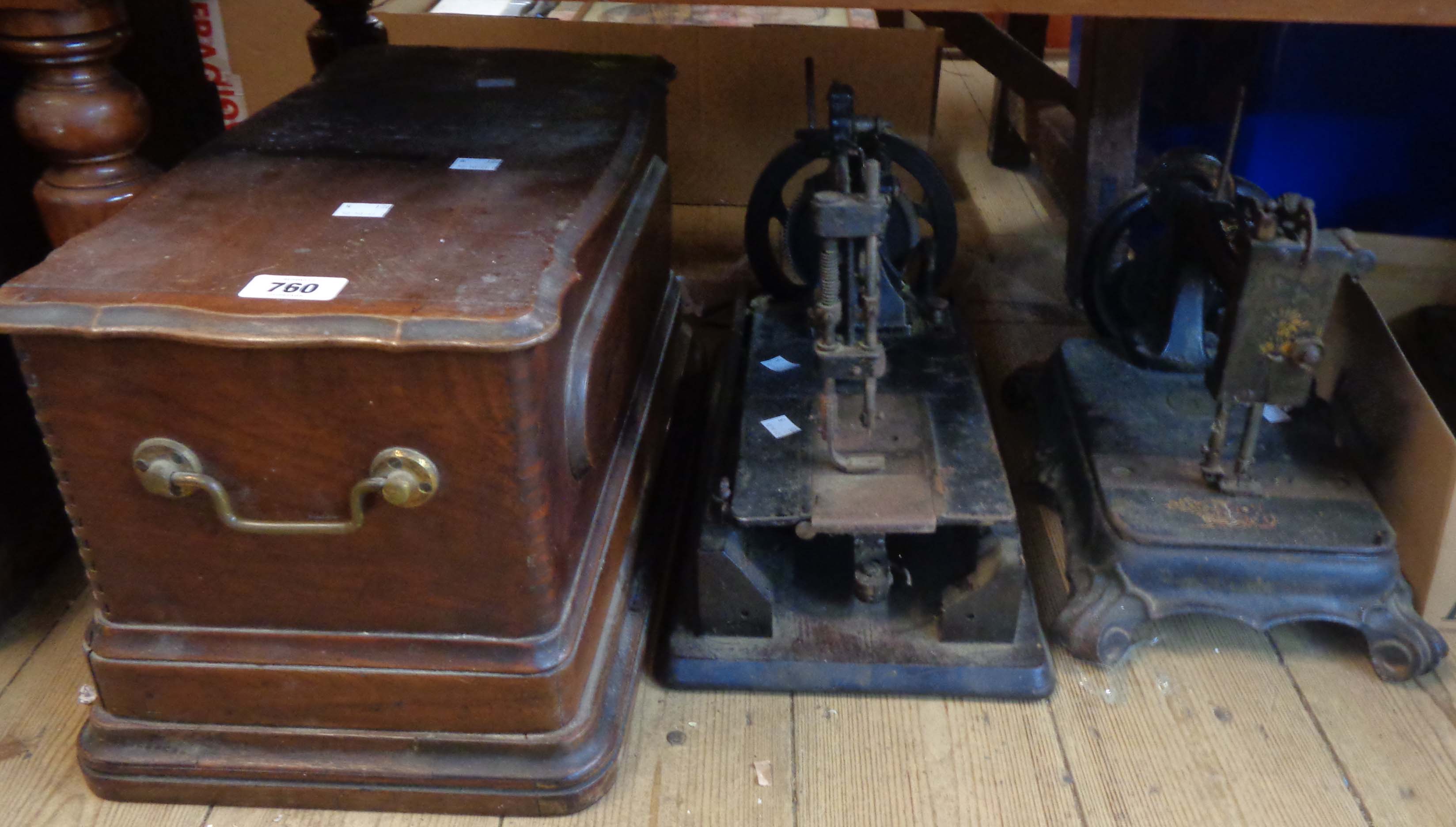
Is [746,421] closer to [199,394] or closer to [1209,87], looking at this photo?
[199,394]

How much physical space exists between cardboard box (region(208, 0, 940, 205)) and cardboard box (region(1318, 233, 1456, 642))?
1176mm

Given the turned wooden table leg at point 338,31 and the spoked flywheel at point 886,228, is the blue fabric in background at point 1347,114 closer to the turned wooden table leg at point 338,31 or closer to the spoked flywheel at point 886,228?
the spoked flywheel at point 886,228

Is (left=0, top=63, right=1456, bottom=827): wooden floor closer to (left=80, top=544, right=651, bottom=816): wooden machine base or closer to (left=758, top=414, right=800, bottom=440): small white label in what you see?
(left=80, top=544, right=651, bottom=816): wooden machine base

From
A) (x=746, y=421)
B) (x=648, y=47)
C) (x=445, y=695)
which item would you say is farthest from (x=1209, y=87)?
(x=445, y=695)

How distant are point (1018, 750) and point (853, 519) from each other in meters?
0.31

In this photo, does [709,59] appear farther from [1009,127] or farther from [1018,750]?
[1018,750]

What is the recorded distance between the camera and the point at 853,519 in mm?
1194

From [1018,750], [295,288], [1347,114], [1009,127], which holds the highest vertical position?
[295,288]

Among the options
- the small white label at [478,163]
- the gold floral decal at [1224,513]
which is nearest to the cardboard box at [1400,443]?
the gold floral decal at [1224,513]

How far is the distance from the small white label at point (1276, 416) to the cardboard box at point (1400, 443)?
11cm

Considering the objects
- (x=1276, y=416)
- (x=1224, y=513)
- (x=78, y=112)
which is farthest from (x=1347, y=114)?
(x=78, y=112)

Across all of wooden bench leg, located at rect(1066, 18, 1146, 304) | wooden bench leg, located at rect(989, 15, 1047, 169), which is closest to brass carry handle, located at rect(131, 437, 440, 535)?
wooden bench leg, located at rect(1066, 18, 1146, 304)

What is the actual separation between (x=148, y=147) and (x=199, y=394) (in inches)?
34.2

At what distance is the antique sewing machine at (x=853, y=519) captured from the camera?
121cm
